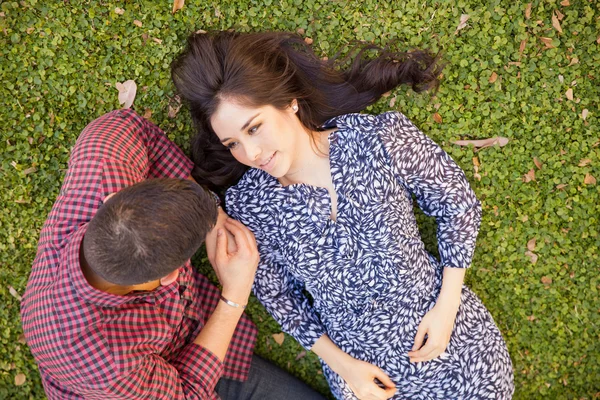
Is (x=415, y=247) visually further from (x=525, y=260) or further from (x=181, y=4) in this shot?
(x=181, y=4)

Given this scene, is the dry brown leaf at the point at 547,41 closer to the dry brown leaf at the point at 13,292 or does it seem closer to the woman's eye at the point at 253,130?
the woman's eye at the point at 253,130

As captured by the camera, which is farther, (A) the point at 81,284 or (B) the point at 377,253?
(B) the point at 377,253

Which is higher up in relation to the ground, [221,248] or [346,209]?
[346,209]

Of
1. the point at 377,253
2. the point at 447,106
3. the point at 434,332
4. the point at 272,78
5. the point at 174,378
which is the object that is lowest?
the point at 434,332

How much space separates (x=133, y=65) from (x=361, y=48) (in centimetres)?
166

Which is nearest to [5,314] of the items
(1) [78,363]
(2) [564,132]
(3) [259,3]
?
(1) [78,363]

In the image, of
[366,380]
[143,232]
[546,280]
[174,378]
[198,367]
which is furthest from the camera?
[546,280]

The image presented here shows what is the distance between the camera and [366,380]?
3.24 m

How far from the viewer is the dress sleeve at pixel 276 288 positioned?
3254 mm

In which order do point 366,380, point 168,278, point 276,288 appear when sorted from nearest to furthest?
point 168,278 < point 366,380 < point 276,288

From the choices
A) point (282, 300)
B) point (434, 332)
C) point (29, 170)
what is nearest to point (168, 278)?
point (282, 300)

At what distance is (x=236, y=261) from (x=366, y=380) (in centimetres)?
115

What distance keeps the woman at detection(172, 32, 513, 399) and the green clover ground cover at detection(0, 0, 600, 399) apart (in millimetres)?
417

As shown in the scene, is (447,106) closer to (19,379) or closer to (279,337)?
(279,337)
